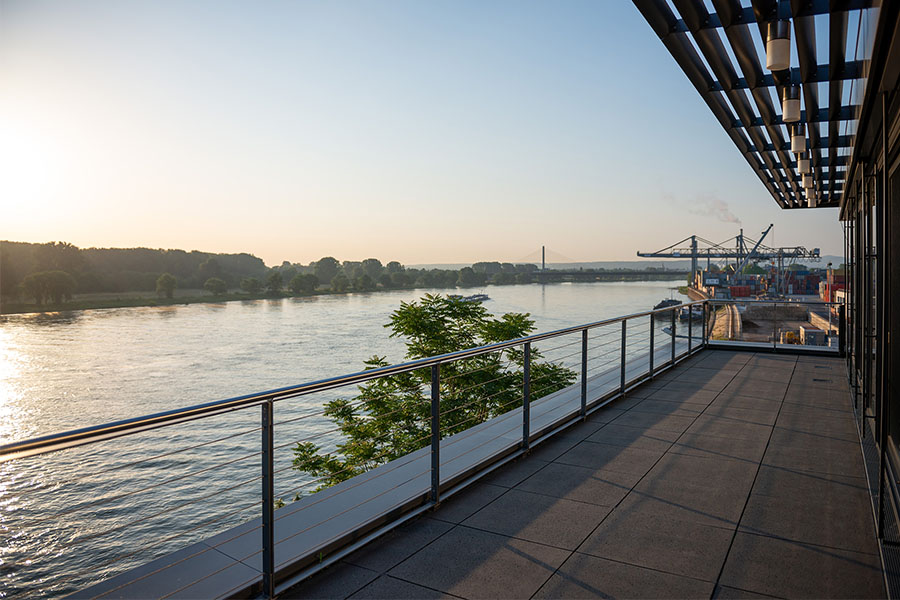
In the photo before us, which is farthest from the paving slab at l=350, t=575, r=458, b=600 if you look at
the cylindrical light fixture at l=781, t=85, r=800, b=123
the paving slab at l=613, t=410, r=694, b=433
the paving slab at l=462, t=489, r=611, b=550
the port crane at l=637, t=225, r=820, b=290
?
the port crane at l=637, t=225, r=820, b=290

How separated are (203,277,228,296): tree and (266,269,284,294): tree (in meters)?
3.77

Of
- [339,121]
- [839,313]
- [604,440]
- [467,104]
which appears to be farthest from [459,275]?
[604,440]

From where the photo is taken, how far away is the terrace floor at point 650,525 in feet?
6.99

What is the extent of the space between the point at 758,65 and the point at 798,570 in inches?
113

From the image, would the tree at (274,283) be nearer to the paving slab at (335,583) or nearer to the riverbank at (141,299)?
the riverbank at (141,299)

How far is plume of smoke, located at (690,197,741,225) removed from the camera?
7262cm

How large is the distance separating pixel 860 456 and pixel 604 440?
159 cm

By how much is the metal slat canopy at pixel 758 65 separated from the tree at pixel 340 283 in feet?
164

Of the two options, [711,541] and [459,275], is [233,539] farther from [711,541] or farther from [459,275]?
[459,275]

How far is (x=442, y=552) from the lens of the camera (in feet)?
7.73

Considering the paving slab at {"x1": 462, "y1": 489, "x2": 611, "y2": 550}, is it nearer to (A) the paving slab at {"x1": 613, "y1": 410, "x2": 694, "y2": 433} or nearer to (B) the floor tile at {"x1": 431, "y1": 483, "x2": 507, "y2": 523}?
(B) the floor tile at {"x1": 431, "y1": 483, "x2": 507, "y2": 523}

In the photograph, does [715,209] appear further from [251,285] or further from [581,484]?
[581,484]

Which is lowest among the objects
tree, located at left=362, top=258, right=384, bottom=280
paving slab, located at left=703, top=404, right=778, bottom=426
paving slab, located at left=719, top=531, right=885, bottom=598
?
paving slab, located at left=719, top=531, right=885, bottom=598

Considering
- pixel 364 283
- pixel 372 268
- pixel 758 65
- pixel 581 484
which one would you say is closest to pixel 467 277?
pixel 364 283
